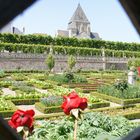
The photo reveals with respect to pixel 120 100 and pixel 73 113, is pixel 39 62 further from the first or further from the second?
pixel 73 113

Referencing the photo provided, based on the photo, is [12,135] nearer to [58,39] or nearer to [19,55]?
[19,55]

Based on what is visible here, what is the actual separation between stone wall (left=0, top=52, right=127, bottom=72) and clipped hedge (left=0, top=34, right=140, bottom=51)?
514 centimetres

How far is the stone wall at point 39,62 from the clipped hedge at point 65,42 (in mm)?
5141

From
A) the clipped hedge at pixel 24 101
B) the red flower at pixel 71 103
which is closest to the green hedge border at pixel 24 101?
the clipped hedge at pixel 24 101

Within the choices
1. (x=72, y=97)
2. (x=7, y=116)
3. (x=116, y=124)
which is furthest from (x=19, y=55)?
(x=72, y=97)

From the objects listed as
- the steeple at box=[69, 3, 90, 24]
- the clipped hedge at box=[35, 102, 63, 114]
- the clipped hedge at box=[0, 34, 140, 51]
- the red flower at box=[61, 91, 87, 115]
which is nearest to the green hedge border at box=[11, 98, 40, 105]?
the clipped hedge at box=[35, 102, 63, 114]

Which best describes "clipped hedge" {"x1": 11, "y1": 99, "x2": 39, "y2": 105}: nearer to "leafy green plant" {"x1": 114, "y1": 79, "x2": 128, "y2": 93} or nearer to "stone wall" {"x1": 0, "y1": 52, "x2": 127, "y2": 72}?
"leafy green plant" {"x1": 114, "y1": 79, "x2": 128, "y2": 93}

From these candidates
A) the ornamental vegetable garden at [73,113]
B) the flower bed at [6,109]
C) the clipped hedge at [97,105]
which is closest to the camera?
the ornamental vegetable garden at [73,113]

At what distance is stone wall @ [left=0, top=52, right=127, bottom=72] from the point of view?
35.7 m

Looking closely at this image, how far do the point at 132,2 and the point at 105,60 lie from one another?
147 ft

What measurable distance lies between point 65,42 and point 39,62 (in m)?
11.0

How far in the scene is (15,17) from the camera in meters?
0.62

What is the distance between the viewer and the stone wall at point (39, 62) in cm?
3569

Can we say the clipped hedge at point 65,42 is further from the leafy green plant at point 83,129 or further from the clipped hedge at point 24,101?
the leafy green plant at point 83,129
